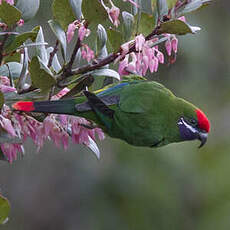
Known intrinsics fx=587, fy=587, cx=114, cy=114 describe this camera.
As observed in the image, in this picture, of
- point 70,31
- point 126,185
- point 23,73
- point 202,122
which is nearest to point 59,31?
point 70,31

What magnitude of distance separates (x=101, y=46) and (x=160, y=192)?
3.41 metres

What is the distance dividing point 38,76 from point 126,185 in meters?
3.52

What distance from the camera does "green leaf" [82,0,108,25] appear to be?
1694mm

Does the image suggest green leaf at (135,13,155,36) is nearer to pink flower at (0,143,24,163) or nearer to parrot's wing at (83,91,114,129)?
parrot's wing at (83,91,114,129)

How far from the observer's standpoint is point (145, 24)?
1810 millimetres

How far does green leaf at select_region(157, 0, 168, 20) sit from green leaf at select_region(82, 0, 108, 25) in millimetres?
162

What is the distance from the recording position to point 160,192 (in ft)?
16.7

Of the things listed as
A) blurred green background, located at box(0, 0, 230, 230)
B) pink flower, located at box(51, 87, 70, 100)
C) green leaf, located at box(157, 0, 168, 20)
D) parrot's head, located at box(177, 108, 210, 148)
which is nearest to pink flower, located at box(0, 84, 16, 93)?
pink flower, located at box(51, 87, 70, 100)

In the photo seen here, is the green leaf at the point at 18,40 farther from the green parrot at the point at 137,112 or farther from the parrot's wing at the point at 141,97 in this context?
the parrot's wing at the point at 141,97

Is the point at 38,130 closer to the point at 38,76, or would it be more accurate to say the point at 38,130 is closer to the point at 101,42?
the point at 38,76

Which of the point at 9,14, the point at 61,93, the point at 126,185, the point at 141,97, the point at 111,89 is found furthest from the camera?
the point at 126,185

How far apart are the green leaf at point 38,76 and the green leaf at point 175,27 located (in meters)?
0.37

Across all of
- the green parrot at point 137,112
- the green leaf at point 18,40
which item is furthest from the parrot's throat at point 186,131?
the green leaf at point 18,40

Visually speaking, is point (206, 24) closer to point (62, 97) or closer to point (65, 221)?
point (65, 221)
